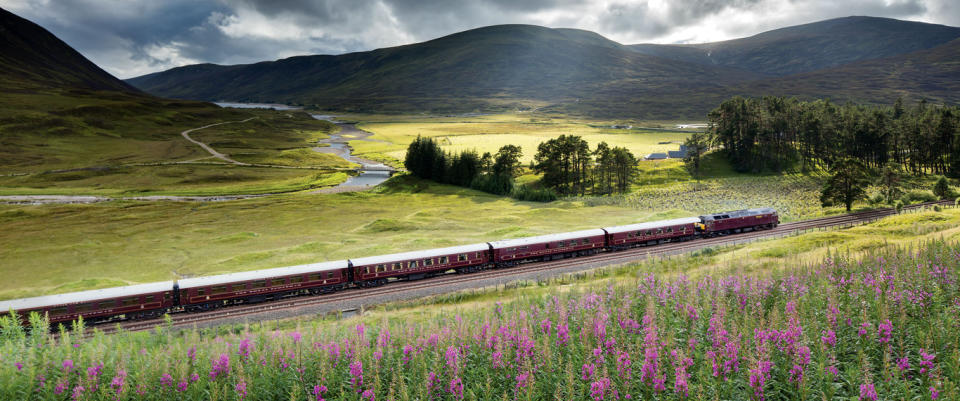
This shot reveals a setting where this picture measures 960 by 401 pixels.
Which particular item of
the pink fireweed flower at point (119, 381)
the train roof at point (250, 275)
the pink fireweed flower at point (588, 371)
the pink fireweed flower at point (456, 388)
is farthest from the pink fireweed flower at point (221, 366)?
the train roof at point (250, 275)

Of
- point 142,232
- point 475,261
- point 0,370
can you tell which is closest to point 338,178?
point 142,232

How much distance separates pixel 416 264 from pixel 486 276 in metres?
6.93

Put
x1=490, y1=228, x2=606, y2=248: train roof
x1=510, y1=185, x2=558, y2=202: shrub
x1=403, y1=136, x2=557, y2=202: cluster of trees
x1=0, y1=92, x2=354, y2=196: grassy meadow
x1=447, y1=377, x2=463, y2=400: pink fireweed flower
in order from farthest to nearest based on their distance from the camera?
x1=0, y1=92, x2=354, y2=196: grassy meadow < x1=403, y1=136, x2=557, y2=202: cluster of trees < x1=510, y1=185, x2=558, y2=202: shrub < x1=490, y1=228, x2=606, y2=248: train roof < x1=447, y1=377, x2=463, y2=400: pink fireweed flower

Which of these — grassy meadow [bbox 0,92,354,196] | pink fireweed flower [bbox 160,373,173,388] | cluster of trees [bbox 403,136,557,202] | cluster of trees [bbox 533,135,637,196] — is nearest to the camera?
pink fireweed flower [bbox 160,373,173,388]

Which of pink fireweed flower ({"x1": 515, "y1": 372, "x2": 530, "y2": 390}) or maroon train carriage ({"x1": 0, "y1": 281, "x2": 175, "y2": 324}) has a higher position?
pink fireweed flower ({"x1": 515, "y1": 372, "x2": 530, "y2": 390})

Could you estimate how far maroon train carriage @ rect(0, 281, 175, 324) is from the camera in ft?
119

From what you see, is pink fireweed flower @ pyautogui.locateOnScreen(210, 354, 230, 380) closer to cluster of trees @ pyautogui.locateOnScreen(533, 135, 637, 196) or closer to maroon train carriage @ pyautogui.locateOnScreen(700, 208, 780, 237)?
maroon train carriage @ pyautogui.locateOnScreen(700, 208, 780, 237)

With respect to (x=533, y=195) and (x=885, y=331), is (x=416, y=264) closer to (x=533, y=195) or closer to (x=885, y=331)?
(x=885, y=331)

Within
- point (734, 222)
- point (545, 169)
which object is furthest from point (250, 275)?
point (545, 169)

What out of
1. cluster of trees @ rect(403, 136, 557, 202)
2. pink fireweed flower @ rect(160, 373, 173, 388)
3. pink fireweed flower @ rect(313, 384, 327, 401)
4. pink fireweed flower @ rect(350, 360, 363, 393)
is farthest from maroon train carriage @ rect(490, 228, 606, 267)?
cluster of trees @ rect(403, 136, 557, 202)

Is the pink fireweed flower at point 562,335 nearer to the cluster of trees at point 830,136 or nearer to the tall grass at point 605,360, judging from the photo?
the tall grass at point 605,360

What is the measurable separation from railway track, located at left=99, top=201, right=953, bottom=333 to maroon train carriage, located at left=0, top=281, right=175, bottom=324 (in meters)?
1.14

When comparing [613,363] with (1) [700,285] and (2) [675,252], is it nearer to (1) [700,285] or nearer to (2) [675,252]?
(1) [700,285]

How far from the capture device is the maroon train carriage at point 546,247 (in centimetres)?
5141
